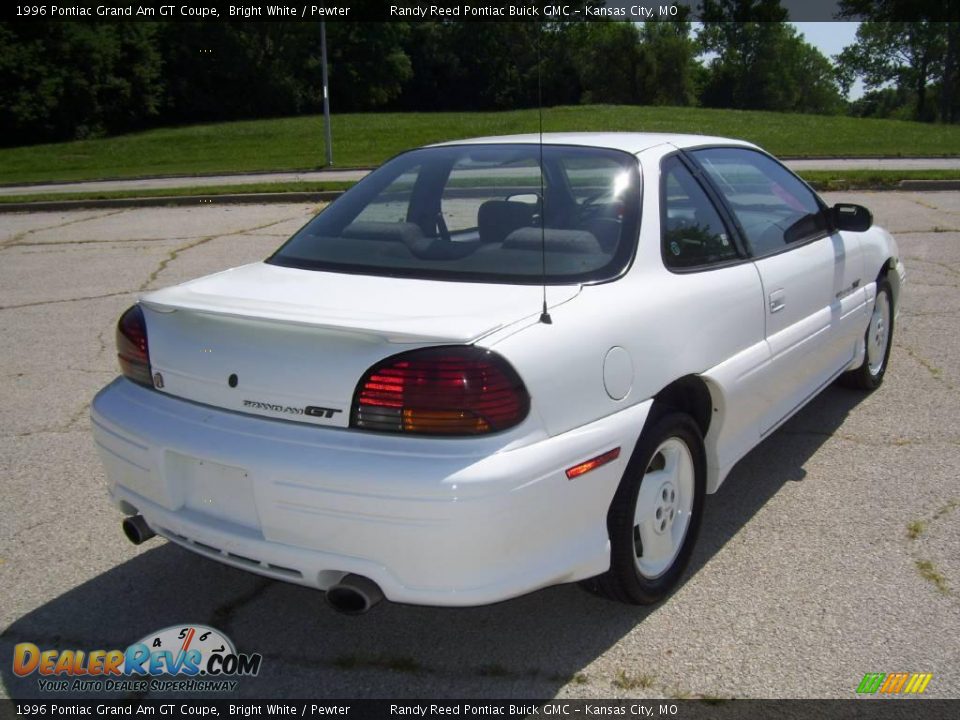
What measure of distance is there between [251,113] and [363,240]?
161 feet

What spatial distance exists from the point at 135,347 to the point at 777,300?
2480 millimetres

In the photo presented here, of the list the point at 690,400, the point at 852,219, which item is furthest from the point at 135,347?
the point at 852,219

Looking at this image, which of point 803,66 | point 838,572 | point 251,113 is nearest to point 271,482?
point 838,572

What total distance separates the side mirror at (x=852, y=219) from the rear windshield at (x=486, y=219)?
1538 mm

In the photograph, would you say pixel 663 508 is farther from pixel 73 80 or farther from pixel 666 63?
pixel 666 63

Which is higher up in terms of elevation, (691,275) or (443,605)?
(691,275)

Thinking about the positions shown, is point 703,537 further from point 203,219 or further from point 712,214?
point 203,219

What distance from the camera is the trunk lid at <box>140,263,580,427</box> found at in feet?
8.39

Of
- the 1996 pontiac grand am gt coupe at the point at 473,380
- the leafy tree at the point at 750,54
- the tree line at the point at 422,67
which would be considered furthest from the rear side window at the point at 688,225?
the leafy tree at the point at 750,54

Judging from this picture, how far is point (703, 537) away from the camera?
12.1 feet

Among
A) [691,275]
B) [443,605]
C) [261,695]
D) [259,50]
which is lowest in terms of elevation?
[261,695]

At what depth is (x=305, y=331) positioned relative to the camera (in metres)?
2.64

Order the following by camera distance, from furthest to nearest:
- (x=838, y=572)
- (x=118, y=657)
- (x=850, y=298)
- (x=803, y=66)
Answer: (x=803, y=66), (x=850, y=298), (x=838, y=572), (x=118, y=657)

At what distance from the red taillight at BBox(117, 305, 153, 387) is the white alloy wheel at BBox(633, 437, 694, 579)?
1.65 meters
